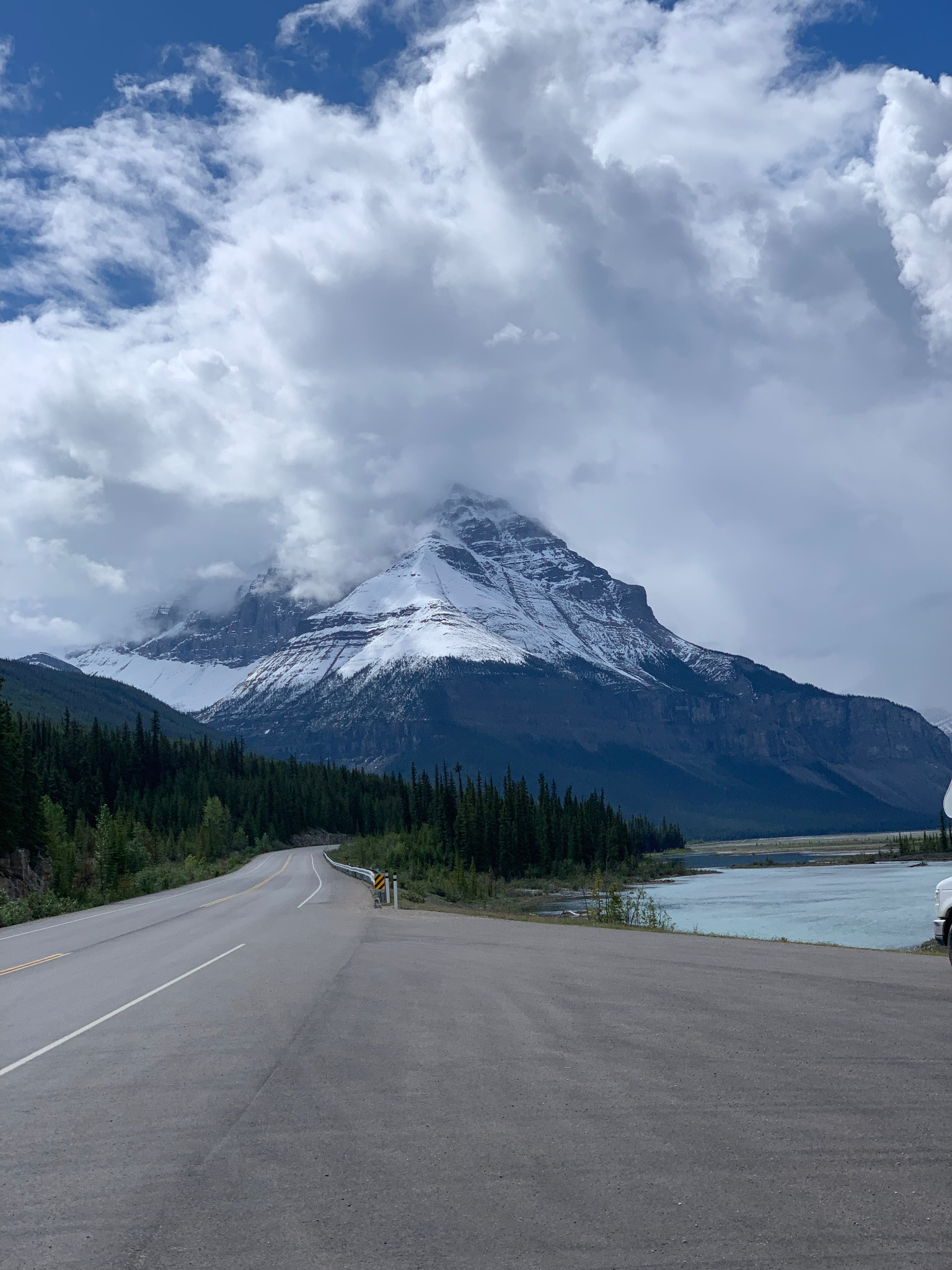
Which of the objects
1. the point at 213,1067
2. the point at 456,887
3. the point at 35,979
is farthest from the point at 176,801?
the point at 213,1067

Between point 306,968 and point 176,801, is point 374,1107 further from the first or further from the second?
point 176,801

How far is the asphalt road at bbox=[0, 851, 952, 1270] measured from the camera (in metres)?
5.21

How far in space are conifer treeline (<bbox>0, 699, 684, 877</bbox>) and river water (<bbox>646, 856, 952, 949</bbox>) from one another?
47.9 ft

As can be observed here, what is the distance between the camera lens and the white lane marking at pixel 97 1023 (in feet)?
32.5

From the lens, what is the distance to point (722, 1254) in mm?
4906

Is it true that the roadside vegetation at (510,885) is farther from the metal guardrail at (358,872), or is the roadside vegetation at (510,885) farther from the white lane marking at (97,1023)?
the white lane marking at (97,1023)

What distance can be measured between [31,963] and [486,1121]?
1543cm

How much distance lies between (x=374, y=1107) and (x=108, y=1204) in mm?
2398

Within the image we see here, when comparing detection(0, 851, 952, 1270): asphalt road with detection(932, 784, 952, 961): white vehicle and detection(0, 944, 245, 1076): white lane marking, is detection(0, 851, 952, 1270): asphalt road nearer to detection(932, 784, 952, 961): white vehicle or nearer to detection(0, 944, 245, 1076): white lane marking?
detection(0, 944, 245, 1076): white lane marking

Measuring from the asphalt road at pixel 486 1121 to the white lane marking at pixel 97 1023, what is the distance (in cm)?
8

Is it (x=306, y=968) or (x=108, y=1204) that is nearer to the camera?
(x=108, y=1204)

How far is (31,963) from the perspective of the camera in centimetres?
1942

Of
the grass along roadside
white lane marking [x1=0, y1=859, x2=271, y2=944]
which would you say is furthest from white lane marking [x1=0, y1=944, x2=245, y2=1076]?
the grass along roadside

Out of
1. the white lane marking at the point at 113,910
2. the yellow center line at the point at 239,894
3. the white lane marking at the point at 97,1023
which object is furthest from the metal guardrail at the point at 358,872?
the white lane marking at the point at 97,1023
